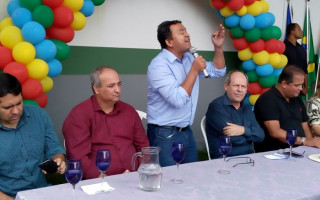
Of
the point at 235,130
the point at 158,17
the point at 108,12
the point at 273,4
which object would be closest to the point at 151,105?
the point at 235,130

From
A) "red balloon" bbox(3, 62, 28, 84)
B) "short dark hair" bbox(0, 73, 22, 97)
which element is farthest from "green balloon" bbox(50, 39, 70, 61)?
"short dark hair" bbox(0, 73, 22, 97)

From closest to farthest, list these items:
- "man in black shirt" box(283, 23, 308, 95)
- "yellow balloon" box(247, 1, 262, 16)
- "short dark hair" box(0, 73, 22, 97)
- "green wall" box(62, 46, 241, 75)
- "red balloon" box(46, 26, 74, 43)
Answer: "short dark hair" box(0, 73, 22, 97) < "red balloon" box(46, 26, 74, 43) < "green wall" box(62, 46, 241, 75) < "yellow balloon" box(247, 1, 262, 16) < "man in black shirt" box(283, 23, 308, 95)

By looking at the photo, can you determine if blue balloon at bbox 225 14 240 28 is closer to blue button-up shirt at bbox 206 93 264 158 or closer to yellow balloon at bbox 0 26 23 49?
blue button-up shirt at bbox 206 93 264 158

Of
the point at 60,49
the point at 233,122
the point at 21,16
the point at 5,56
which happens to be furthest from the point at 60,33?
the point at 233,122

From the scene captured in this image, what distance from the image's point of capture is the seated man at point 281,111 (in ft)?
9.82

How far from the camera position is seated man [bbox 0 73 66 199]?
80.7 inches

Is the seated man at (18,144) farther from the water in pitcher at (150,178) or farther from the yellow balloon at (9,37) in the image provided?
the yellow balloon at (9,37)

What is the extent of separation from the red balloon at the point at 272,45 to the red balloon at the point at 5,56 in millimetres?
2915

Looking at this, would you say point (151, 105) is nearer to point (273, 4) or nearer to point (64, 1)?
Answer: point (64, 1)

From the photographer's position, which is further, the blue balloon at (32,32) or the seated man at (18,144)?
the blue balloon at (32,32)

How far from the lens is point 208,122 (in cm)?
288

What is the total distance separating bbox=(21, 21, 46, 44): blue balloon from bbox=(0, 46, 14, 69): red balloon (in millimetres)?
154

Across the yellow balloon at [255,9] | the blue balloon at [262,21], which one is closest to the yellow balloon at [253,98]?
the blue balloon at [262,21]

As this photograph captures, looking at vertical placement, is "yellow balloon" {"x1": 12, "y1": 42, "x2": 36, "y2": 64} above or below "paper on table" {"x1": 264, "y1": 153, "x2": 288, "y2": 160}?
above
